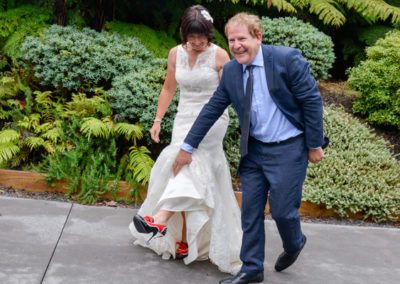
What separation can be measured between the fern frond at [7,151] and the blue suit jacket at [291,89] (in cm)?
290

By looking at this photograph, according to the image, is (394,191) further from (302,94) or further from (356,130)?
(302,94)

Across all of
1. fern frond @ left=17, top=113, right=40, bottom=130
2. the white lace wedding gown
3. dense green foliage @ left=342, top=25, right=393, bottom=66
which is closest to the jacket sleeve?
the white lace wedding gown

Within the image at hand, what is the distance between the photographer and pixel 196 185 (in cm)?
450

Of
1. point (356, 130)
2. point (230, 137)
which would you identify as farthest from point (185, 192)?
point (356, 130)

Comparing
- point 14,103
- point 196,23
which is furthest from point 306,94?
point 14,103

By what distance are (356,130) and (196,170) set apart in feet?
10.9

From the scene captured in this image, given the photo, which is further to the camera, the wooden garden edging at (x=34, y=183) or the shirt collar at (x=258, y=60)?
A: the wooden garden edging at (x=34, y=183)

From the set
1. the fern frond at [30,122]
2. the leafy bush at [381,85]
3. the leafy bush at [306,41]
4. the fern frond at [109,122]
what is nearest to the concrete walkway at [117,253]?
the fern frond at [109,122]

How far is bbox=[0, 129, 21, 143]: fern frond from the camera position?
20.7 feet

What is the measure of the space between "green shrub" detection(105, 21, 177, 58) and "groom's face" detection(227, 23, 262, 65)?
4050 mm

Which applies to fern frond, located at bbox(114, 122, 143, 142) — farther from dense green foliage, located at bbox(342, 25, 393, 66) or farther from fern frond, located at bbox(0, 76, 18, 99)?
dense green foliage, located at bbox(342, 25, 393, 66)

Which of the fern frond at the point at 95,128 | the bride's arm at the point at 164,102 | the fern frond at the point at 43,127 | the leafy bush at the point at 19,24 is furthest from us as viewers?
the leafy bush at the point at 19,24

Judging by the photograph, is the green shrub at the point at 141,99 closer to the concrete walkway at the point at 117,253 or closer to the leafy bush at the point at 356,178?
the concrete walkway at the point at 117,253

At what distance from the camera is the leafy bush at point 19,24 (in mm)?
7762
